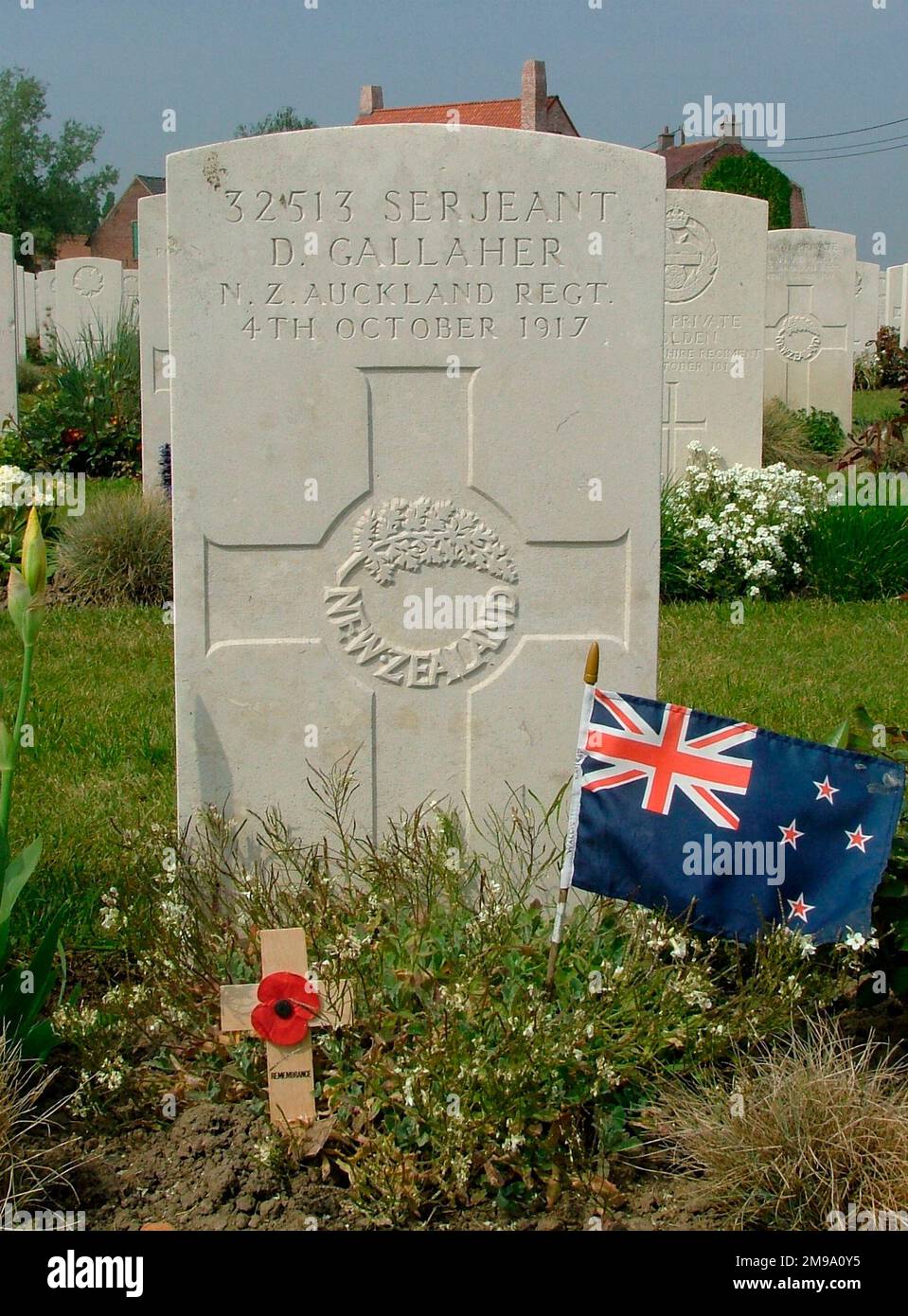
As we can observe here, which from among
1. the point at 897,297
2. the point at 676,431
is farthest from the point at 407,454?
the point at 897,297

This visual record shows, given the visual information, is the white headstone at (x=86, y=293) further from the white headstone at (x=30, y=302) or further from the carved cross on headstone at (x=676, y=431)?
the carved cross on headstone at (x=676, y=431)

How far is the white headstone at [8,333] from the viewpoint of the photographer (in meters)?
10.4

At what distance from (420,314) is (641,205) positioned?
2.01 feet

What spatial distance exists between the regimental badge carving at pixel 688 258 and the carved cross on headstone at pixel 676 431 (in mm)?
672

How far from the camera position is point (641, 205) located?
340 centimetres

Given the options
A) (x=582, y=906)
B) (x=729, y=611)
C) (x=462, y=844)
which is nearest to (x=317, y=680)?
(x=462, y=844)

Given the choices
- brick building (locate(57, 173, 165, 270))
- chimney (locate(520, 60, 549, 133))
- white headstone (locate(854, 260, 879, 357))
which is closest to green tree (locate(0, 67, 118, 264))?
brick building (locate(57, 173, 165, 270))

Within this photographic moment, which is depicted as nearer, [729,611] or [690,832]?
[690,832]

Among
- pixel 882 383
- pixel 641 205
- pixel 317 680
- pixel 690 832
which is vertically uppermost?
pixel 882 383

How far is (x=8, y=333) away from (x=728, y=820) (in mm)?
8895

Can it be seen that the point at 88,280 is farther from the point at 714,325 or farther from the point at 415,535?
the point at 415,535

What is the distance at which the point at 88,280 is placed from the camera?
17281 mm
